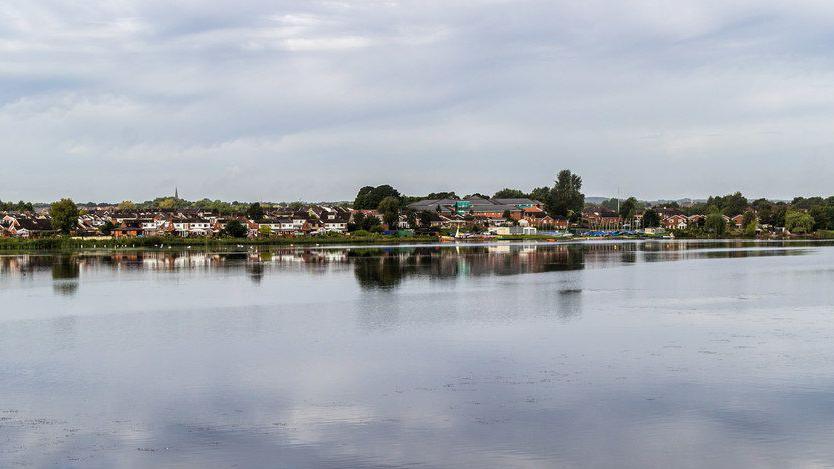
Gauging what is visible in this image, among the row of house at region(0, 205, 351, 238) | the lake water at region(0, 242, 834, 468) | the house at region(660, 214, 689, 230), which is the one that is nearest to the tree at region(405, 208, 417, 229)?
the row of house at region(0, 205, 351, 238)

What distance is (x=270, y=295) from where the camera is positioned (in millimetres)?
27578

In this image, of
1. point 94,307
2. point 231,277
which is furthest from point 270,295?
point 231,277

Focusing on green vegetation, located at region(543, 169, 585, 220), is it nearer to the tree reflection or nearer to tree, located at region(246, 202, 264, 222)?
tree, located at region(246, 202, 264, 222)

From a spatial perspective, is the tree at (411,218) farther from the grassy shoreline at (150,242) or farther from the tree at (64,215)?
the tree at (64,215)

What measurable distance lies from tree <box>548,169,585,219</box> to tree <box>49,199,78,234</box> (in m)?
70.1

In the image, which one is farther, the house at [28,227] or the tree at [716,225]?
the tree at [716,225]

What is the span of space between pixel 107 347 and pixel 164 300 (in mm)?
9561

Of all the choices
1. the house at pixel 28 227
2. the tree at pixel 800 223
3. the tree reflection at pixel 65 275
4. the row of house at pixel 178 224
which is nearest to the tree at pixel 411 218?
the row of house at pixel 178 224

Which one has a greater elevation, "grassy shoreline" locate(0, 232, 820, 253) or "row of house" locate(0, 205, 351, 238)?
"row of house" locate(0, 205, 351, 238)

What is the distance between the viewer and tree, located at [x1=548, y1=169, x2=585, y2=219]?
124m

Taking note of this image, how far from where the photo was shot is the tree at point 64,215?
78375 millimetres

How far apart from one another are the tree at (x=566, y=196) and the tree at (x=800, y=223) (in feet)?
99.6

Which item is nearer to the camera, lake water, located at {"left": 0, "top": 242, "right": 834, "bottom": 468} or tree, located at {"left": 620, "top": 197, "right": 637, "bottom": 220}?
lake water, located at {"left": 0, "top": 242, "right": 834, "bottom": 468}

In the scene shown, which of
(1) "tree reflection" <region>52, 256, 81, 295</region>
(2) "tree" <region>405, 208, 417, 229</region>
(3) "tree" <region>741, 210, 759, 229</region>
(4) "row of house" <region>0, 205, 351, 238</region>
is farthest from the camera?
(3) "tree" <region>741, 210, 759, 229</region>
